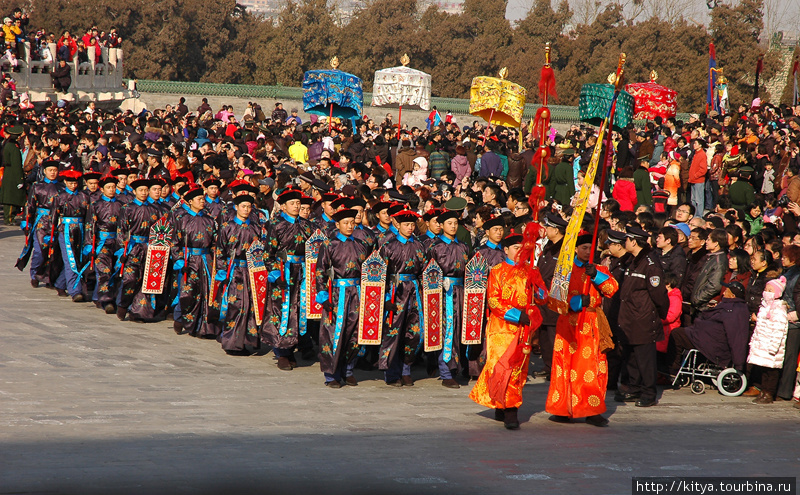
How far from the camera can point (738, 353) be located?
8797 millimetres

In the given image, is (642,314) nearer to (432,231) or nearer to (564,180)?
(432,231)

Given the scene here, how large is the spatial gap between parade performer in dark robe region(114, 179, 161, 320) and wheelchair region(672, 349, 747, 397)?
611 centimetres

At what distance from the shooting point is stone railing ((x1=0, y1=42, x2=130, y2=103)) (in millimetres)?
25438

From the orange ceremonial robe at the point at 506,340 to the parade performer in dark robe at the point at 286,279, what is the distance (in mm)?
2560

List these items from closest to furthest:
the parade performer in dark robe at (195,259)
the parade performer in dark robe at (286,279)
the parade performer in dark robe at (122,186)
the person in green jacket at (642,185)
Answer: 1. the parade performer in dark robe at (286,279)
2. the parade performer in dark robe at (195,259)
3. the parade performer in dark robe at (122,186)
4. the person in green jacket at (642,185)

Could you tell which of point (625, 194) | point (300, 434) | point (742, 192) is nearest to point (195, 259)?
point (300, 434)

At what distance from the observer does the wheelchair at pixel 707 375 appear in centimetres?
896

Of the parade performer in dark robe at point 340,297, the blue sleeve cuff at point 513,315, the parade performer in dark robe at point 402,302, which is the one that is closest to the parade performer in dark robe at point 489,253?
the parade performer in dark robe at point 402,302

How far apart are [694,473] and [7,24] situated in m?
23.6

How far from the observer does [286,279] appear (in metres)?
9.60

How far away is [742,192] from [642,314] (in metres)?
7.49

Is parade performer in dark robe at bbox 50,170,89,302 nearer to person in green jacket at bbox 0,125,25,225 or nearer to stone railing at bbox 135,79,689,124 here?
person in green jacket at bbox 0,125,25,225

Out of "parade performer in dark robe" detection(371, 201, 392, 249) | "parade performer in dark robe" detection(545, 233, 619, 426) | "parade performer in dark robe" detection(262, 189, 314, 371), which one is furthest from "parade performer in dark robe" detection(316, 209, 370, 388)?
"parade performer in dark robe" detection(545, 233, 619, 426)

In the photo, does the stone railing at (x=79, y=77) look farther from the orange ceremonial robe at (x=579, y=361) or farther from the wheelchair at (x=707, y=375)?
the orange ceremonial robe at (x=579, y=361)
